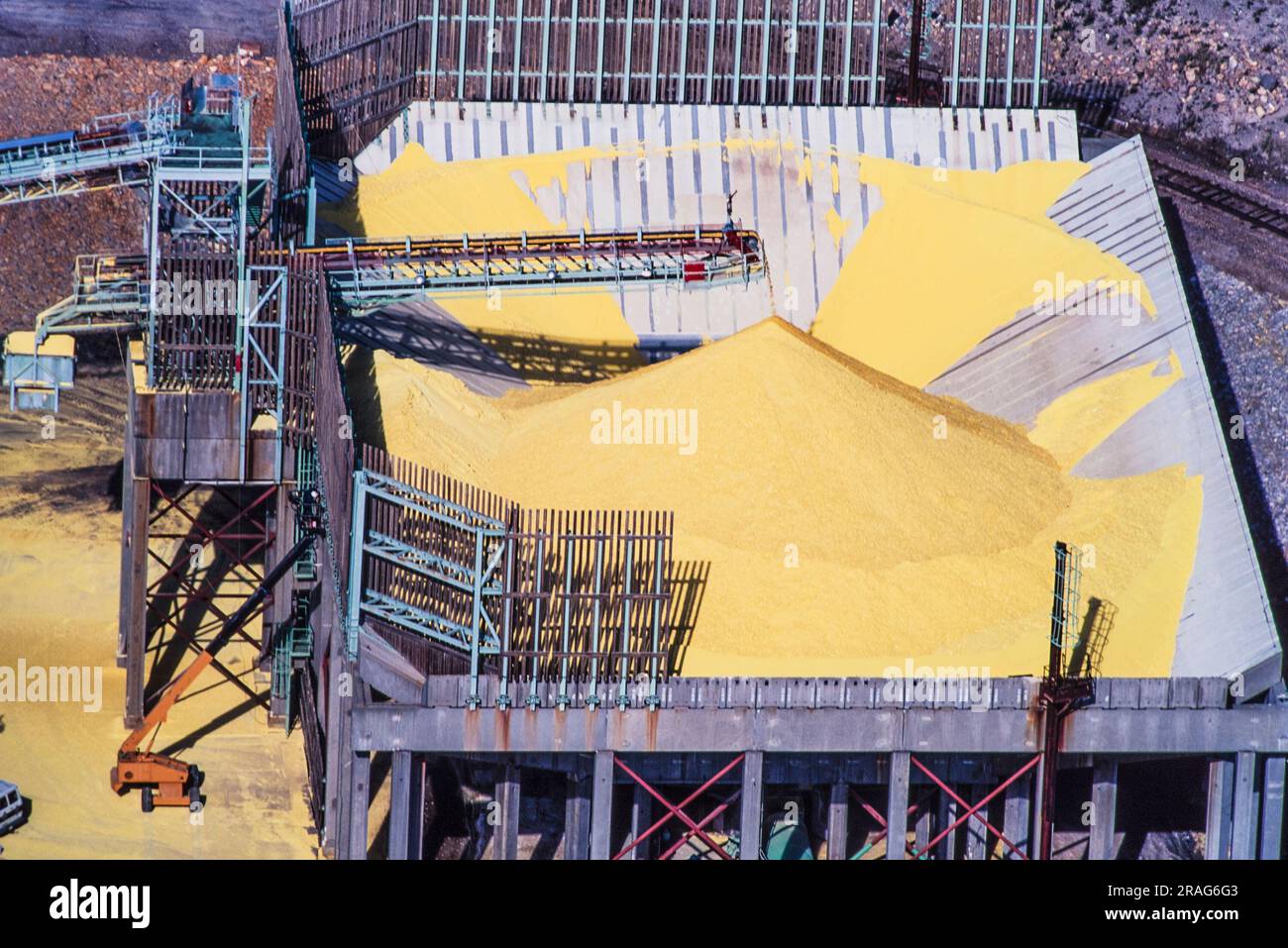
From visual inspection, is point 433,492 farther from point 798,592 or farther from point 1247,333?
point 1247,333

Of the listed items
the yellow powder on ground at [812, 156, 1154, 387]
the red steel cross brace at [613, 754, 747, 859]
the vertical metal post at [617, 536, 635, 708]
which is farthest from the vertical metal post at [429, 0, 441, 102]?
the red steel cross brace at [613, 754, 747, 859]

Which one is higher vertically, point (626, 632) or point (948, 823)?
point (626, 632)

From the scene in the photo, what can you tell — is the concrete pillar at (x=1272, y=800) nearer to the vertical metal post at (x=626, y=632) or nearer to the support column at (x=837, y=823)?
the support column at (x=837, y=823)

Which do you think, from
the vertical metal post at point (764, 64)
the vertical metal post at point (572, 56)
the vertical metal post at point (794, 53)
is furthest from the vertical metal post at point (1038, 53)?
the vertical metal post at point (572, 56)

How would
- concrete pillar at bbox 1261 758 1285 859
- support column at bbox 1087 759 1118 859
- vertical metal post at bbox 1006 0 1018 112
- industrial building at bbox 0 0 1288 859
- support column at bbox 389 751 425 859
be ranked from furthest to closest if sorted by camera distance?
vertical metal post at bbox 1006 0 1018 112 → support column at bbox 1087 759 1118 859 → concrete pillar at bbox 1261 758 1285 859 → industrial building at bbox 0 0 1288 859 → support column at bbox 389 751 425 859

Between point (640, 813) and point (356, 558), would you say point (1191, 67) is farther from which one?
point (356, 558)

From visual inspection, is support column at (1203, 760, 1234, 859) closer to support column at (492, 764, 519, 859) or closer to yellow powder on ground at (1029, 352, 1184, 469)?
yellow powder on ground at (1029, 352, 1184, 469)

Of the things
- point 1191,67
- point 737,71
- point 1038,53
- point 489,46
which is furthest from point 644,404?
point 1191,67
